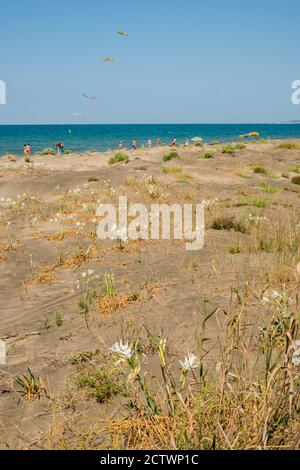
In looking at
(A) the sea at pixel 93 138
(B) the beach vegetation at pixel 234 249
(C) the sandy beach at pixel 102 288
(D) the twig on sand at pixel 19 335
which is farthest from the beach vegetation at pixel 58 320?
(A) the sea at pixel 93 138

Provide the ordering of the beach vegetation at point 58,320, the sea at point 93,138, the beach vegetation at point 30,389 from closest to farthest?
the beach vegetation at point 30,389
the beach vegetation at point 58,320
the sea at point 93,138

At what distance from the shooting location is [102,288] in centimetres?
585

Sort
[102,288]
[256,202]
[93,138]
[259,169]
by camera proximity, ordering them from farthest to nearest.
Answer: [93,138]
[259,169]
[256,202]
[102,288]

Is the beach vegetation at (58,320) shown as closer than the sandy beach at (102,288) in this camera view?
No

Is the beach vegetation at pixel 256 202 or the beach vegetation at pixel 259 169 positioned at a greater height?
the beach vegetation at pixel 259 169

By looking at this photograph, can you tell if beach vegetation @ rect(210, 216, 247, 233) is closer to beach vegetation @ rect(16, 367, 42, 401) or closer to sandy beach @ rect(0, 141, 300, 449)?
sandy beach @ rect(0, 141, 300, 449)

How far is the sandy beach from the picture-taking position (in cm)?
333

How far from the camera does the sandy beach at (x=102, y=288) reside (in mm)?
3330

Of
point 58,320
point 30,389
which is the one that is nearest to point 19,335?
point 58,320

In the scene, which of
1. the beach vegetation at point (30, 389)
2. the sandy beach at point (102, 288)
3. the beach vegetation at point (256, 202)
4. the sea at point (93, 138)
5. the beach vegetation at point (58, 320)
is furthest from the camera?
the sea at point (93, 138)

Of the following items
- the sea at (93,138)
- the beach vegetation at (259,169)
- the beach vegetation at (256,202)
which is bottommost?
the beach vegetation at (256,202)

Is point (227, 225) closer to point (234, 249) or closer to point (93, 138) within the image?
point (234, 249)

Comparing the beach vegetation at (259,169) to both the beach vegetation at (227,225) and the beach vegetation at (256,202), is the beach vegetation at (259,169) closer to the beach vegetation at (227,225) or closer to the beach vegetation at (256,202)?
the beach vegetation at (256,202)

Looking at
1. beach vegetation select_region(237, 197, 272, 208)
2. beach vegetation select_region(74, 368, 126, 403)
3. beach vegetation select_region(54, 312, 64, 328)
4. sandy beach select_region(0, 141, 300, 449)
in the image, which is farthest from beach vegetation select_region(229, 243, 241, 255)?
beach vegetation select_region(237, 197, 272, 208)
